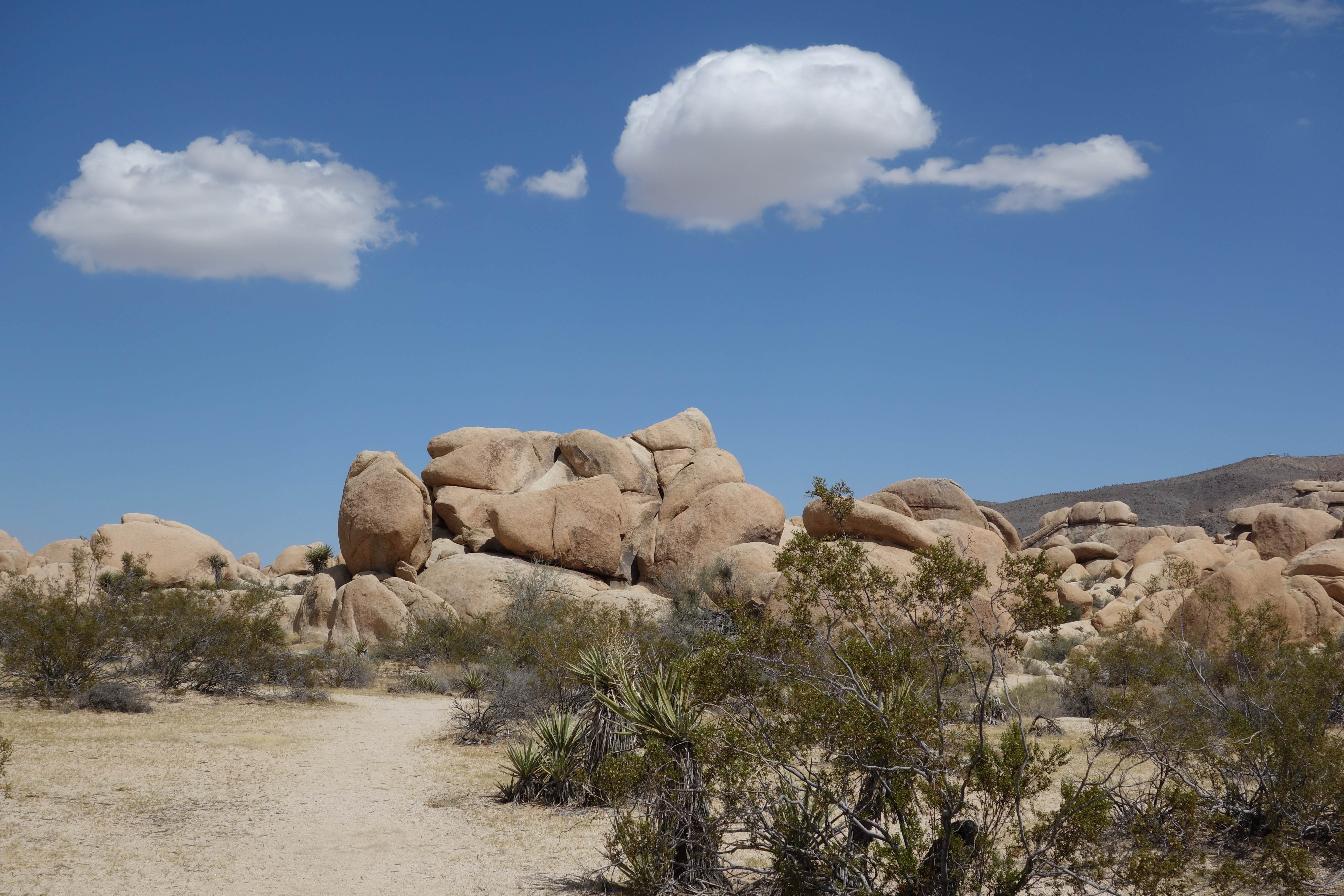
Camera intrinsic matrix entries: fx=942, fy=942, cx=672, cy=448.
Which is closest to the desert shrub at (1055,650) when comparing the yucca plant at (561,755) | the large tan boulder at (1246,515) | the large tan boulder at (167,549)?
the yucca plant at (561,755)

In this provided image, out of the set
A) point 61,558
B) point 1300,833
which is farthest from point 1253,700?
point 61,558

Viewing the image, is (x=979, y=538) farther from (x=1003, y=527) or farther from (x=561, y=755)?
(x=561, y=755)

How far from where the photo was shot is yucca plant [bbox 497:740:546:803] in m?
10.2

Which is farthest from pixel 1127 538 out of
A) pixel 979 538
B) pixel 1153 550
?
pixel 979 538

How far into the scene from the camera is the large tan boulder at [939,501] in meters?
33.2

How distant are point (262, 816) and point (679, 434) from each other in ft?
89.4

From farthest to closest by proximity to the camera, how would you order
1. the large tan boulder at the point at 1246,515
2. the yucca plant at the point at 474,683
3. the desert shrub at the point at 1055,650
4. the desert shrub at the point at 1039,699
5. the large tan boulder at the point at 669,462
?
the large tan boulder at the point at 1246,515 → the large tan boulder at the point at 669,462 → the desert shrub at the point at 1055,650 → the yucca plant at the point at 474,683 → the desert shrub at the point at 1039,699

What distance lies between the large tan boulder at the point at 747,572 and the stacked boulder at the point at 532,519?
0.28 ft

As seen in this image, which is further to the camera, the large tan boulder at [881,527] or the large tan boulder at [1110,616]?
the large tan boulder at [881,527]

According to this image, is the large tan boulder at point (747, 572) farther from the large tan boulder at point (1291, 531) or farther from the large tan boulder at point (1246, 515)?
the large tan boulder at point (1246, 515)

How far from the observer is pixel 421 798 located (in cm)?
1053

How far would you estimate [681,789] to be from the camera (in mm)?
6176

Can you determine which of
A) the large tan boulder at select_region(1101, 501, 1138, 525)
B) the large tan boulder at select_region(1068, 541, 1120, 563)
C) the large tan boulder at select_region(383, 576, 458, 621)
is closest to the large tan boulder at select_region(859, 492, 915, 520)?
the large tan boulder at select_region(383, 576, 458, 621)

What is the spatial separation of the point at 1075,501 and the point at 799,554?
3891 inches
